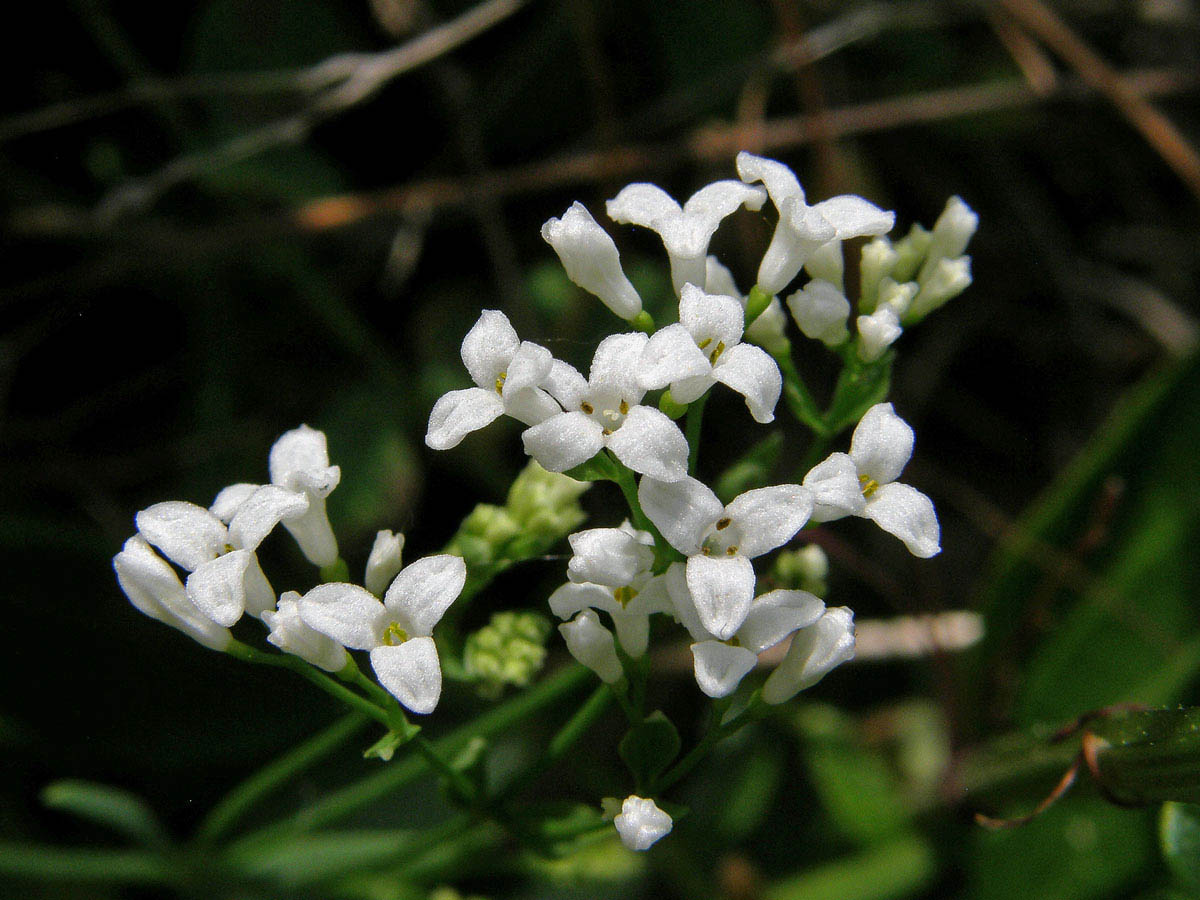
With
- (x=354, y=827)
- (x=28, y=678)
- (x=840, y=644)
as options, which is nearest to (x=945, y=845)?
(x=354, y=827)

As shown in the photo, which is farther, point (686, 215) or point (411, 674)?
point (686, 215)

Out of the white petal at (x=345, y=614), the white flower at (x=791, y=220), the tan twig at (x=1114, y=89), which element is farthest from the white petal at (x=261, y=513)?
the tan twig at (x=1114, y=89)

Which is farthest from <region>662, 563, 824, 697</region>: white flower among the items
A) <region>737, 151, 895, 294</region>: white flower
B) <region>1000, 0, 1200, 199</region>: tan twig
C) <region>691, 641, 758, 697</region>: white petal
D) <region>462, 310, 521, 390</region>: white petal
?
<region>1000, 0, 1200, 199</region>: tan twig

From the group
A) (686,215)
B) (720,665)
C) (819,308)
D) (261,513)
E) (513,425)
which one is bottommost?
(720,665)

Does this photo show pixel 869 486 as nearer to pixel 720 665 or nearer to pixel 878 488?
pixel 878 488

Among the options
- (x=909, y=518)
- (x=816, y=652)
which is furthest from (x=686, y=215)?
(x=816, y=652)
